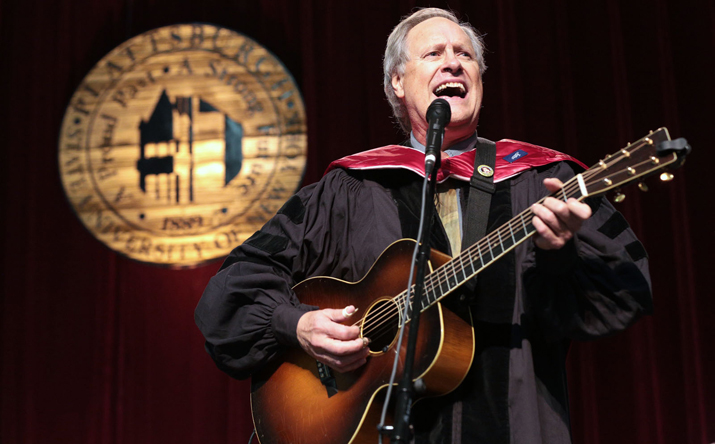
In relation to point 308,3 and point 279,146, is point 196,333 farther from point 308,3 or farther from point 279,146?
point 308,3

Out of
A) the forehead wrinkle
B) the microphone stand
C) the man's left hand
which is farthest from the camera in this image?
the forehead wrinkle

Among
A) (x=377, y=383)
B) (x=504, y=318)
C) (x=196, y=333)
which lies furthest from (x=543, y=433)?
(x=196, y=333)

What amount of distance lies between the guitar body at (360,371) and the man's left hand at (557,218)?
299 mm

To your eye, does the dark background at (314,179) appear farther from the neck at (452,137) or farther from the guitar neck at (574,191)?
the guitar neck at (574,191)

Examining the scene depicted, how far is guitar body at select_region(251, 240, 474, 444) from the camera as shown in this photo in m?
1.55

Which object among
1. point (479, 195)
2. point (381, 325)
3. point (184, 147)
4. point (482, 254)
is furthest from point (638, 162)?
point (184, 147)

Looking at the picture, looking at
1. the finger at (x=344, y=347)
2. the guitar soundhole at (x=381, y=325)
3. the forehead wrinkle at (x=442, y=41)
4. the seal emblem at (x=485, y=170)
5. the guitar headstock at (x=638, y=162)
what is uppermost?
the forehead wrinkle at (x=442, y=41)

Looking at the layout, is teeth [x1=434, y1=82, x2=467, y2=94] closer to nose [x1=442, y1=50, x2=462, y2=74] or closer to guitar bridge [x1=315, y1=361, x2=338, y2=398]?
nose [x1=442, y1=50, x2=462, y2=74]

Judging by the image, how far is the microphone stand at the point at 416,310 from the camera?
125 centimetres

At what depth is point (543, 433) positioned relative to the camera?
62.7 inches

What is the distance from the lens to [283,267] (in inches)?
79.2

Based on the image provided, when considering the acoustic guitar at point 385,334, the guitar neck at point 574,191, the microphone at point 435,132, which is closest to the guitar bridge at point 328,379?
the acoustic guitar at point 385,334

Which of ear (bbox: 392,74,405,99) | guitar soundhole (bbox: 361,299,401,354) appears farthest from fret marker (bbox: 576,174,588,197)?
ear (bbox: 392,74,405,99)

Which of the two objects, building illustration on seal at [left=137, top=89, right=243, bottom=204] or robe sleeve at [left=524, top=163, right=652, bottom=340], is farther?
building illustration on seal at [left=137, top=89, right=243, bottom=204]
